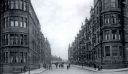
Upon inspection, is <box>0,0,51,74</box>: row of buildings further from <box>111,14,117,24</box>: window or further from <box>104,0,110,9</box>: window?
<box>111,14,117,24</box>: window

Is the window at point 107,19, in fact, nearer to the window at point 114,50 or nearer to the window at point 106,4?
the window at point 106,4

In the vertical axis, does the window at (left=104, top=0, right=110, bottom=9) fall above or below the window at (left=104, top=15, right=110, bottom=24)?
above

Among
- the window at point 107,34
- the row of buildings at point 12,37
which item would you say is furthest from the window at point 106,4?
the row of buildings at point 12,37

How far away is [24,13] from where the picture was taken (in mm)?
45719

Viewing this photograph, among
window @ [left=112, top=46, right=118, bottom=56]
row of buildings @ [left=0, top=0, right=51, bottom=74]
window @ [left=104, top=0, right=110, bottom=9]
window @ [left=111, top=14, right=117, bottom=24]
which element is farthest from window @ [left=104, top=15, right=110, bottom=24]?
row of buildings @ [left=0, top=0, right=51, bottom=74]

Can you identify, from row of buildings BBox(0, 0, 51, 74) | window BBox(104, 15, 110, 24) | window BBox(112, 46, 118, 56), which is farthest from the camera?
window BBox(104, 15, 110, 24)

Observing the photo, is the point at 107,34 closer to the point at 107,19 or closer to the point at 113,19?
the point at 107,19

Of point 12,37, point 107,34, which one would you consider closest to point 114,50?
point 107,34

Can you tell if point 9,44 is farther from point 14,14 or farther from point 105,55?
point 105,55

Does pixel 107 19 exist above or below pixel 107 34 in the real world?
above

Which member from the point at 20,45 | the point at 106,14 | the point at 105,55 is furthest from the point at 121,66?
the point at 20,45

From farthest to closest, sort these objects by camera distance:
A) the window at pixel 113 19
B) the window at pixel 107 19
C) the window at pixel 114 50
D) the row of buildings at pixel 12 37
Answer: the window at pixel 107 19 → the window at pixel 113 19 → the window at pixel 114 50 → the row of buildings at pixel 12 37

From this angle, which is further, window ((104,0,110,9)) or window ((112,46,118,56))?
window ((104,0,110,9))

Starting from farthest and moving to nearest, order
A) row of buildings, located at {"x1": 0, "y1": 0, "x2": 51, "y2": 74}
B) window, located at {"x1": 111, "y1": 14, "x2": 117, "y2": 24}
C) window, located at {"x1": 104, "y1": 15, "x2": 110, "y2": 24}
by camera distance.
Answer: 1. window, located at {"x1": 104, "y1": 15, "x2": 110, "y2": 24}
2. window, located at {"x1": 111, "y1": 14, "x2": 117, "y2": 24}
3. row of buildings, located at {"x1": 0, "y1": 0, "x2": 51, "y2": 74}
